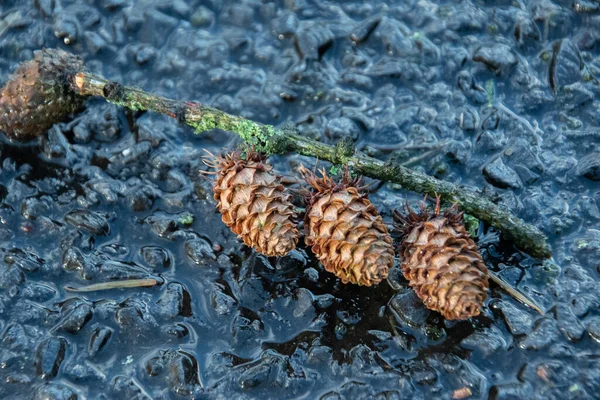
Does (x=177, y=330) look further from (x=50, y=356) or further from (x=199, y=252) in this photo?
(x=50, y=356)

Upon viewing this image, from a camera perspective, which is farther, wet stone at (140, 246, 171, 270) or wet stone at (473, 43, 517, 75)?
wet stone at (473, 43, 517, 75)

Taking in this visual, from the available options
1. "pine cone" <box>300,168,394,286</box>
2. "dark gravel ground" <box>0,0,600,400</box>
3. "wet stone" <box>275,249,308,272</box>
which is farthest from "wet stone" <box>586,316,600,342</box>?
"wet stone" <box>275,249,308,272</box>

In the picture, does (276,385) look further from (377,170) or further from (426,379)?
(377,170)

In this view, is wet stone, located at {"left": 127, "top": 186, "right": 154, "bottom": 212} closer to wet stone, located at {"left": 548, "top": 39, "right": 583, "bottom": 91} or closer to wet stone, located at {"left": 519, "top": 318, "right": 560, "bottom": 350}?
wet stone, located at {"left": 519, "top": 318, "right": 560, "bottom": 350}

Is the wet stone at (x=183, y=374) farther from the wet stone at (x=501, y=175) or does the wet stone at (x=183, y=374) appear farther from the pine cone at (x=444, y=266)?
the wet stone at (x=501, y=175)

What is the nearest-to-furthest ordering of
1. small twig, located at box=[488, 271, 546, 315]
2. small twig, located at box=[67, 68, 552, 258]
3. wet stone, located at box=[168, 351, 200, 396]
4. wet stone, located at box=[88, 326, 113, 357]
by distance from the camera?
wet stone, located at box=[168, 351, 200, 396] → wet stone, located at box=[88, 326, 113, 357] → small twig, located at box=[488, 271, 546, 315] → small twig, located at box=[67, 68, 552, 258]

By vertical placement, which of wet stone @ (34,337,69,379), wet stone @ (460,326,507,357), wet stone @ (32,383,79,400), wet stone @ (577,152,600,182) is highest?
wet stone @ (577,152,600,182)

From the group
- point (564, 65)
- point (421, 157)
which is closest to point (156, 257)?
point (421, 157)
